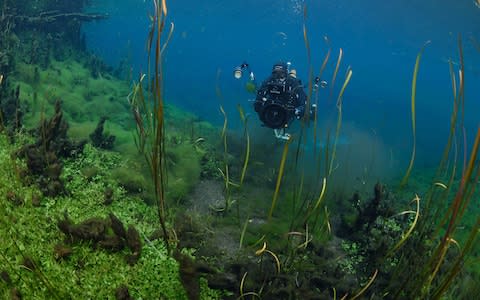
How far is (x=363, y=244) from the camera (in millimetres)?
5082

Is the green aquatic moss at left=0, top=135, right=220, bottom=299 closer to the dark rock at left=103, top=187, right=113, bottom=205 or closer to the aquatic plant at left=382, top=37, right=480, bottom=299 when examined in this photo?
the dark rock at left=103, top=187, right=113, bottom=205

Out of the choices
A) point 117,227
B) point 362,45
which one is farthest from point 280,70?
point 362,45

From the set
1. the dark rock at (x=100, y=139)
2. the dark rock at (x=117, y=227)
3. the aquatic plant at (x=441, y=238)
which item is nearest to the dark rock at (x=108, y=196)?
the dark rock at (x=117, y=227)

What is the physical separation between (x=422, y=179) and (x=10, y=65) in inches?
530

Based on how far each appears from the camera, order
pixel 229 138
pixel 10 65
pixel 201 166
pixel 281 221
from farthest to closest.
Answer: pixel 229 138 < pixel 10 65 < pixel 201 166 < pixel 281 221

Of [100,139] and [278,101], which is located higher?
[278,101]

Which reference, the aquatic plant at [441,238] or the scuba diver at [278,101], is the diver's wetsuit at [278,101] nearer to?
the scuba diver at [278,101]

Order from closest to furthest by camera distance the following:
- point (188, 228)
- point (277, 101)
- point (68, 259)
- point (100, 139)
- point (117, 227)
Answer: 1. point (68, 259)
2. point (117, 227)
3. point (188, 228)
4. point (100, 139)
5. point (277, 101)

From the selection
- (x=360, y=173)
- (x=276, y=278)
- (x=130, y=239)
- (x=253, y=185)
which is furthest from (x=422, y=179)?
(x=130, y=239)

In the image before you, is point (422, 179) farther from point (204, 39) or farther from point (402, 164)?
point (204, 39)

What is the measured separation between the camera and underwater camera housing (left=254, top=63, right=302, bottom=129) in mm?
7402

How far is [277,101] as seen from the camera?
747 cm

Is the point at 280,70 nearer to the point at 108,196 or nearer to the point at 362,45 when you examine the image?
the point at 108,196

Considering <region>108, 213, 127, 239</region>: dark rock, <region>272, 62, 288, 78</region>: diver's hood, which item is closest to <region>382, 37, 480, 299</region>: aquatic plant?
<region>108, 213, 127, 239</region>: dark rock
